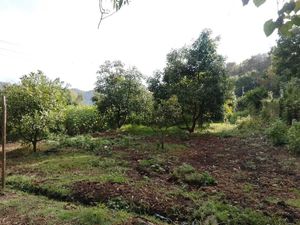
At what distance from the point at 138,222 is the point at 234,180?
303 centimetres

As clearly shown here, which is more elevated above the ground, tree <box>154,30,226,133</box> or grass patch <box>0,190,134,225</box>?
tree <box>154,30,226,133</box>

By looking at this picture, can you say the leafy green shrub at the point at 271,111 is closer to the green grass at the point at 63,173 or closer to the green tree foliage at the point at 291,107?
the green tree foliage at the point at 291,107

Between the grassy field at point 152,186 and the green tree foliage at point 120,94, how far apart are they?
5053 millimetres

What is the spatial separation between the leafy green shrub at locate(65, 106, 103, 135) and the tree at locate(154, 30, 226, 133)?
164 inches

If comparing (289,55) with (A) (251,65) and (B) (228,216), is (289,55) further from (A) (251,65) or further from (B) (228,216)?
(A) (251,65)

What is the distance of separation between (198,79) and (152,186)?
9.65 m

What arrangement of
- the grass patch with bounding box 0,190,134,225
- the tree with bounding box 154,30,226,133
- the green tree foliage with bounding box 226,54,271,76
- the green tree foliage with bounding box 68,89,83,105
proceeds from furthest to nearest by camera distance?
the green tree foliage with bounding box 226,54,271,76 → the green tree foliage with bounding box 68,89,83,105 → the tree with bounding box 154,30,226,133 → the grass patch with bounding box 0,190,134,225

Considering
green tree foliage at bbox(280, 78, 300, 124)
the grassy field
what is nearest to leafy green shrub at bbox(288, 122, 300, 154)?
the grassy field

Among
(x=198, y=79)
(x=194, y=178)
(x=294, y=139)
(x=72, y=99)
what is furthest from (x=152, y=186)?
(x=72, y=99)

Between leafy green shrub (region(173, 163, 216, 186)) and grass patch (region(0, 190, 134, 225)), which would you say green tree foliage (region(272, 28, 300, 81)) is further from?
grass patch (region(0, 190, 134, 225))

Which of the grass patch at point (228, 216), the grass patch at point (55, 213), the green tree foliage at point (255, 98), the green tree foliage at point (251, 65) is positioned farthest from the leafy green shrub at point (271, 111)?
the green tree foliage at point (251, 65)

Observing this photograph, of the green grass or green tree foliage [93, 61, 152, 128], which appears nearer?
the green grass

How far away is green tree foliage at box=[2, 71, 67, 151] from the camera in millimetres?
12336

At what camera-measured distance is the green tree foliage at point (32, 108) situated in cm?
1234
